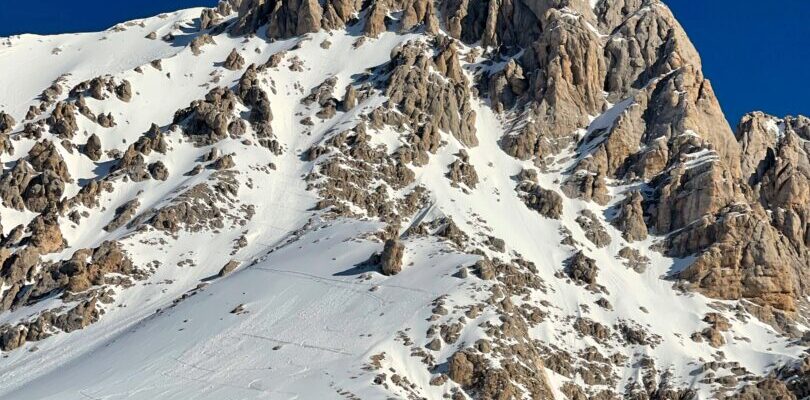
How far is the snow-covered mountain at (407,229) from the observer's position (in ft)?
387

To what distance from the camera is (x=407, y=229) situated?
14975 centimetres

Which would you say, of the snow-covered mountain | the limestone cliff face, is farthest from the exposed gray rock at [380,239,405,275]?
the limestone cliff face

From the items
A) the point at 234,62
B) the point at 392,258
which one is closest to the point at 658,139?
the point at 392,258

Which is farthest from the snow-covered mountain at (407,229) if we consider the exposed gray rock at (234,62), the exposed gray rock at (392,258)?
the exposed gray rock at (234,62)

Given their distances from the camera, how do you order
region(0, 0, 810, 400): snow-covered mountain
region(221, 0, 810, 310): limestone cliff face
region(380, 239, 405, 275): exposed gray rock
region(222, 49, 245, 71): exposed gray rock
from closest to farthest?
region(0, 0, 810, 400): snow-covered mountain → region(380, 239, 405, 275): exposed gray rock → region(221, 0, 810, 310): limestone cliff face → region(222, 49, 245, 71): exposed gray rock

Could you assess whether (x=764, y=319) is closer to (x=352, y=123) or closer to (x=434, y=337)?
(x=434, y=337)

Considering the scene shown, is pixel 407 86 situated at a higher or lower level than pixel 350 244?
higher

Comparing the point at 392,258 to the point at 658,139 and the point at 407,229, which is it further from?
the point at 658,139

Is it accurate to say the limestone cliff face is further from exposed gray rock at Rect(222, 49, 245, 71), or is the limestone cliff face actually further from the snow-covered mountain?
exposed gray rock at Rect(222, 49, 245, 71)

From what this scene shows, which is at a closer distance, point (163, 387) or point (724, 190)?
point (163, 387)

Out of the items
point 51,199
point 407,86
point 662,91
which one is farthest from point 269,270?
point 662,91

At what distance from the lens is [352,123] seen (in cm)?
17338

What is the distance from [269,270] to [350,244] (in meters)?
11.9

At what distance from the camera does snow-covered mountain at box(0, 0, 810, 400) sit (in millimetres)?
117938
